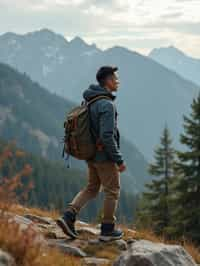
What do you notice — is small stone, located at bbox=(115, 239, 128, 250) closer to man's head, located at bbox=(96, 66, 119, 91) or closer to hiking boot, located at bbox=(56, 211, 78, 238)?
hiking boot, located at bbox=(56, 211, 78, 238)

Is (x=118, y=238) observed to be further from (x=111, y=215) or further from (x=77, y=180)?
(x=77, y=180)

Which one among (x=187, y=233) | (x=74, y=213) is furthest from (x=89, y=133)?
(x=187, y=233)

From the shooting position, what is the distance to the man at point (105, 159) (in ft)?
20.7

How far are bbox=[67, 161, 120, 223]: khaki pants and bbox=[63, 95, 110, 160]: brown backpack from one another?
0.28 m

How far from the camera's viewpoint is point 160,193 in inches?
974

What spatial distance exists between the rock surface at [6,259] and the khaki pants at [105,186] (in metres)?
2.75

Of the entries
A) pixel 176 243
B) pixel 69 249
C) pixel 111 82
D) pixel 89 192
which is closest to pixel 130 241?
pixel 89 192

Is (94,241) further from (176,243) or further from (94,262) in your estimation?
(176,243)

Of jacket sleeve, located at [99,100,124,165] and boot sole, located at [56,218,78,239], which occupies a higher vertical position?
jacket sleeve, located at [99,100,124,165]

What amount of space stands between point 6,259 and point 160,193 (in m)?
21.3

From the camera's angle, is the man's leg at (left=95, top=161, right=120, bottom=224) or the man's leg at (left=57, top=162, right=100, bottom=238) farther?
the man's leg at (left=57, top=162, right=100, bottom=238)

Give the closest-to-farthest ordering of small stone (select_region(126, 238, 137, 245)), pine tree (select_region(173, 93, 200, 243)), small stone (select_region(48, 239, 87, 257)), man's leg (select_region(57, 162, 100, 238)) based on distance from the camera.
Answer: small stone (select_region(48, 239, 87, 257))
man's leg (select_region(57, 162, 100, 238))
small stone (select_region(126, 238, 137, 245))
pine tree (select_region(173, 93, 200, 243))

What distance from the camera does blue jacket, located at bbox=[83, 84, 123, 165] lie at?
248 inches

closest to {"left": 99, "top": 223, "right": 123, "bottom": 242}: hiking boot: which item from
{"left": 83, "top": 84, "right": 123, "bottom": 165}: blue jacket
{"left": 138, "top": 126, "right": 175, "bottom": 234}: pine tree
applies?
{"left": 83, "top": 84, "right": 123, "bottom": 165}: blue jacket
